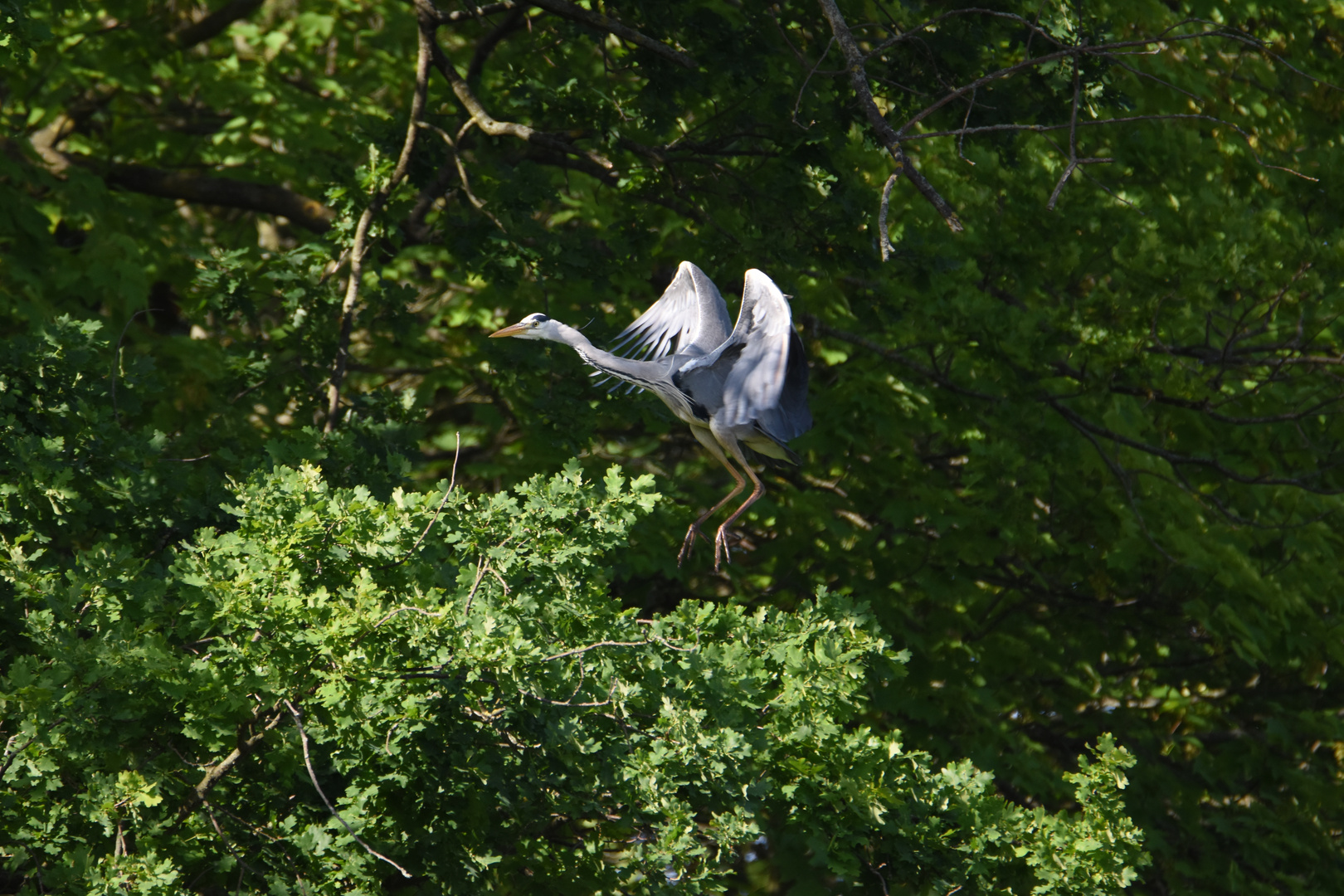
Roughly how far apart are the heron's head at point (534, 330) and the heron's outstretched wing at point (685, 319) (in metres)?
0.31

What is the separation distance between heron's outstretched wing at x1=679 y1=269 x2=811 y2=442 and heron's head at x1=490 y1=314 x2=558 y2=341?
0.80 meters

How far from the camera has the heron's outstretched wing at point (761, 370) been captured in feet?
10.8

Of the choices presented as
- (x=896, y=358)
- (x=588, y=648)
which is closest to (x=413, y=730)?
(x=588, y=648)

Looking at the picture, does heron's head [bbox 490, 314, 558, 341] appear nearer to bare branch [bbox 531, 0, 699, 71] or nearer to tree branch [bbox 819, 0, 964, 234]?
tree branch [bbox 819, 0, 964, 234]

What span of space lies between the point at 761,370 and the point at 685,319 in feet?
2.83

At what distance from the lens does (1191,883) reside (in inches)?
300

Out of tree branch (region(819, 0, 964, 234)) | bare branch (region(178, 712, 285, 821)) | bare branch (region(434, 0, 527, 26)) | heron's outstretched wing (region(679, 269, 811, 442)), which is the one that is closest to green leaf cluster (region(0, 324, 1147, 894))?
bare branch (region(178, 712, 285, 821))

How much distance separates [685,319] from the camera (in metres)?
4.14

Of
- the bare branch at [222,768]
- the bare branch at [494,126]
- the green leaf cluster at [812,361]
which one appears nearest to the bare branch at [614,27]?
the green leaf cluster at [812,361]

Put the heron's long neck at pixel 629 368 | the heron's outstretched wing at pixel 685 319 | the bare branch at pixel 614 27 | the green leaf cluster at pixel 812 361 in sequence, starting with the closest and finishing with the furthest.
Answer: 1. the heron's long neck at pixel 629 368
2. the heron's outstretched wing at pixel 685 319
3. the green leaf cluster at pixel 812 361
4. the bare branch at pixel 614 27

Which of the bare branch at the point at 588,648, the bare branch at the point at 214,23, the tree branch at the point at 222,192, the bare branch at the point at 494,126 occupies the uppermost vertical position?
the bare branch at the point at 494,126

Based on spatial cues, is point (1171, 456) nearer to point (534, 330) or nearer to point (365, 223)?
point (534, 330)

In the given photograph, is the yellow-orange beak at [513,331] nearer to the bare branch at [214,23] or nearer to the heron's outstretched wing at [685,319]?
the heron's outstretched wing at [685,319]

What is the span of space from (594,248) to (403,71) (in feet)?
11.8
